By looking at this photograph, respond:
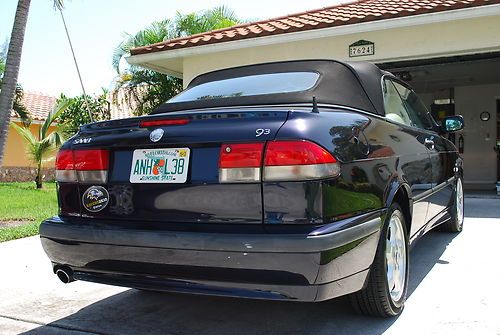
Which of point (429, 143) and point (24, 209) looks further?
point (24, 209)

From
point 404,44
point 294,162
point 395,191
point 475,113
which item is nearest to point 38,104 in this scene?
point 475,113

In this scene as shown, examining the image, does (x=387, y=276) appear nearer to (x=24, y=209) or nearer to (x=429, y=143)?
(x=429, y=143)

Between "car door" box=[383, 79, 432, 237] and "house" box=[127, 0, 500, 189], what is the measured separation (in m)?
4.15

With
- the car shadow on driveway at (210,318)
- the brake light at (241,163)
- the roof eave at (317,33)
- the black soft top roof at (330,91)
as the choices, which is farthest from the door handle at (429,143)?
the roof eave at (317,33)

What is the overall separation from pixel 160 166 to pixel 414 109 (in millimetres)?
2605

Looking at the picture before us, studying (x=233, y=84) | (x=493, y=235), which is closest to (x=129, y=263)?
(x=233, y=84)

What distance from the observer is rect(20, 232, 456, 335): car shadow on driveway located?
2885 millimetres

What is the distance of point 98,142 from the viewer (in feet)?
9.08

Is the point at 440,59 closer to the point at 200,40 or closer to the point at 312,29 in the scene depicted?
the point at 312,29

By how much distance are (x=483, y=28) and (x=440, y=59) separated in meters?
1.01

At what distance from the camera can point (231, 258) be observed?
227 cm

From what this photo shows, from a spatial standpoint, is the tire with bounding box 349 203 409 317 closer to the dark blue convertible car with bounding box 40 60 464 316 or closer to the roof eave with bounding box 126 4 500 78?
the dark blue convertible car with bounding box 40 60 464 316

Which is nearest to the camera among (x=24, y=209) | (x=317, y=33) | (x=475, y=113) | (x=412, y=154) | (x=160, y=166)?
(x=160, y=166)

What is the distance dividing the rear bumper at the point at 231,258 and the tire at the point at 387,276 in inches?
6.9
